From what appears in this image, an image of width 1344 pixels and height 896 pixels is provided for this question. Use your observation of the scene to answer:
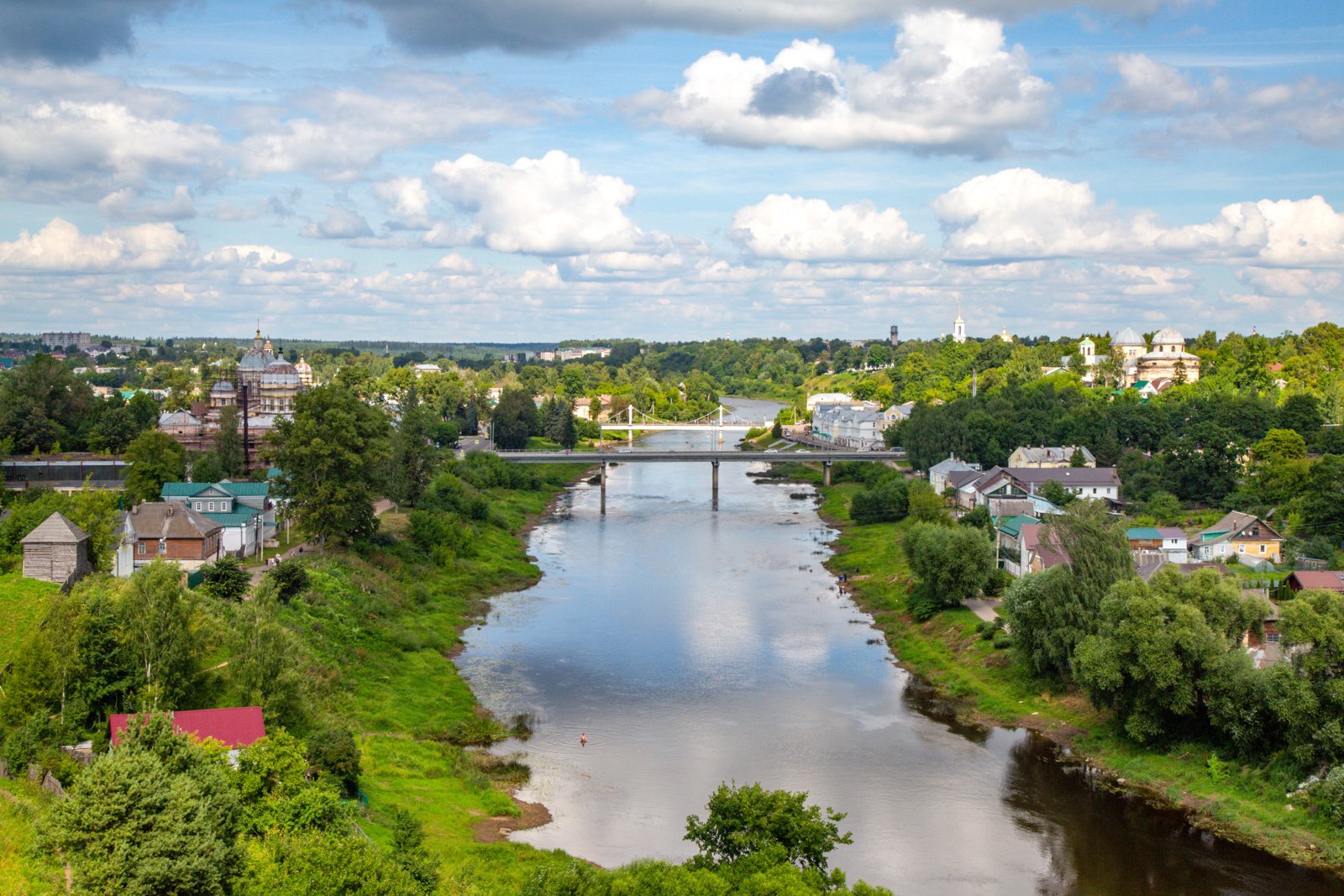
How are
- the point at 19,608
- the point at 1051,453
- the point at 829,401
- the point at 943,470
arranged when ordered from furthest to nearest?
1. the point at 829,401
2. the point at 1051,453
3. the point at 943,470
4. the point at 19,608

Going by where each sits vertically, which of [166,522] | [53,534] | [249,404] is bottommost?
[166,522]

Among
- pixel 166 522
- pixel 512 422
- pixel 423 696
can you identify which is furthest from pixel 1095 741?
pixel 512 422

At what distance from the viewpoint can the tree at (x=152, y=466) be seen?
159 ft

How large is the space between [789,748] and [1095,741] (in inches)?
316

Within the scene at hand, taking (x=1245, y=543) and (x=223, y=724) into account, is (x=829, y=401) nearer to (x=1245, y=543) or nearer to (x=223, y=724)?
(x=1245, y=543)

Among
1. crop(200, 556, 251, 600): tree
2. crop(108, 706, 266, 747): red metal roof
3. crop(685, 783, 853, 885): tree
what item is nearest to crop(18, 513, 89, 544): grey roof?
crop(200, 556, 251, 600): tree

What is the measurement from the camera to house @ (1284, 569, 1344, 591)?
118 ft

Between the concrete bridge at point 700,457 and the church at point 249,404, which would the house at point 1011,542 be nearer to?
the concrete bridge at point 700,457

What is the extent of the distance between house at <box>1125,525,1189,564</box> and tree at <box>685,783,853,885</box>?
28784 mm

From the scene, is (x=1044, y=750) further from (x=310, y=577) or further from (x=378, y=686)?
(x=310, y=577)

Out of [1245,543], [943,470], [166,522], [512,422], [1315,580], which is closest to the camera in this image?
[1315,580]

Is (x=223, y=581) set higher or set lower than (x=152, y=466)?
lower

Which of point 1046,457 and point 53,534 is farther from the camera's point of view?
point 1046,457

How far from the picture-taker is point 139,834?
655 inches
